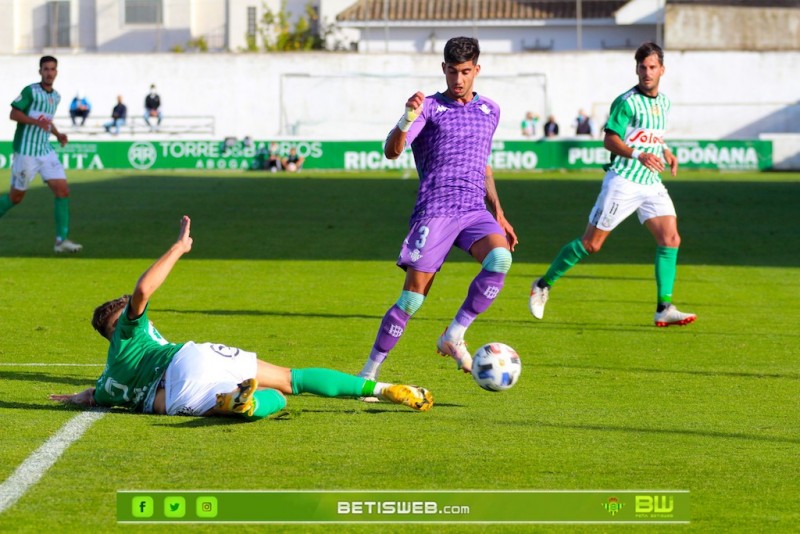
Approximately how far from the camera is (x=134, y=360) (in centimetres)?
746

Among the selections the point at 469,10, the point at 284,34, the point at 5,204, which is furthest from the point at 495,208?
the point at 284,34

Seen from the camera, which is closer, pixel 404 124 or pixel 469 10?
pixel 404 124

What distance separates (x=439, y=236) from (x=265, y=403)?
1.79 meters

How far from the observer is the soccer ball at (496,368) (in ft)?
26.3

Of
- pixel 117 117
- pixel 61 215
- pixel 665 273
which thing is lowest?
pixel 665 273

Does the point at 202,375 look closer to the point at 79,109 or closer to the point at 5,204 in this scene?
the point at 5,204

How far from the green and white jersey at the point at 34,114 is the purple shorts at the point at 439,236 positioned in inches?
377

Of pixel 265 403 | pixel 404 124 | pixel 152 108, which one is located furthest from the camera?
pixel 152 108

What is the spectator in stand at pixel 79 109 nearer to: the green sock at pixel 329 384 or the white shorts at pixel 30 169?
the white shorts at pixel 30 169

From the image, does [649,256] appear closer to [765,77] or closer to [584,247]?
[584,247]

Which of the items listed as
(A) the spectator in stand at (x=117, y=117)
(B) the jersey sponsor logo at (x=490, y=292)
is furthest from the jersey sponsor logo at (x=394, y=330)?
(A) the spectator in stand at (x=117, y=117)

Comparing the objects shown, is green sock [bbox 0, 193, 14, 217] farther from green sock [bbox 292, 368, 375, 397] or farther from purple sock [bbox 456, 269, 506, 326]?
green sock [bbox 292, 368, 375, 397]

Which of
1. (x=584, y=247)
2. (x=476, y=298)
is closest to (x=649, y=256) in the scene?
(x=584, y=247)

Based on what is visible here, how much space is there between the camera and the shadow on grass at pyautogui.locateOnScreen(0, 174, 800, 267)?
18.8 metres
